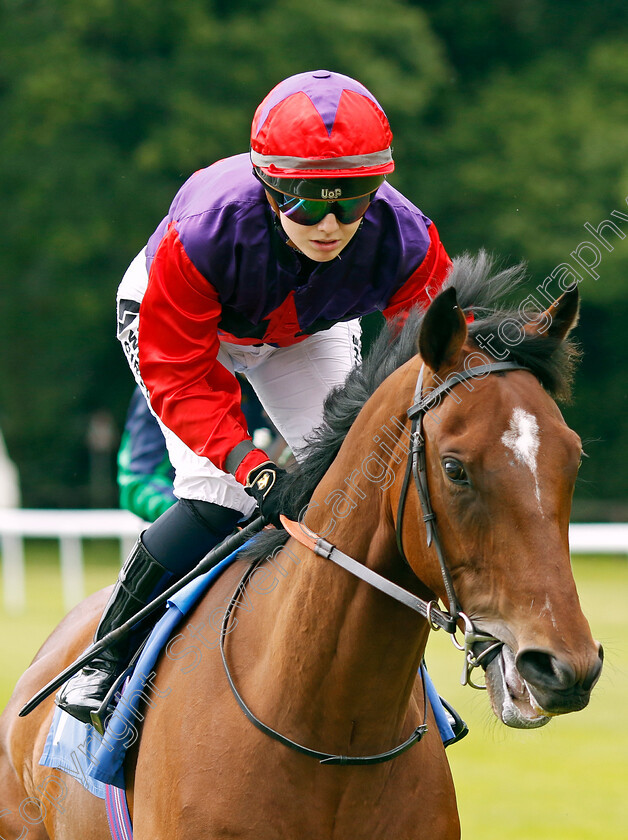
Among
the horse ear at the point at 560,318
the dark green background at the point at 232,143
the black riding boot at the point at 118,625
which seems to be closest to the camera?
the horse ear at the point at 560,318

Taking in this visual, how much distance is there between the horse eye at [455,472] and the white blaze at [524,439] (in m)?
0.10

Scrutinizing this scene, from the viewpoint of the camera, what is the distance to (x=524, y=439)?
92.9 inches

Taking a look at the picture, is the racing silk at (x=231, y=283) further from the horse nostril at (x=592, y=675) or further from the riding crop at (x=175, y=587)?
the horse nostril at (x=592, y=675)

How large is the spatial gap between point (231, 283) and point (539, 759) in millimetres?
4982

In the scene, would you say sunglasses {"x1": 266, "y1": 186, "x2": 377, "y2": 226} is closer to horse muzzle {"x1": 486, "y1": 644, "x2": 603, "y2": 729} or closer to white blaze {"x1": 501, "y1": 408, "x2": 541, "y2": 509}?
white blaze {"x1": 501, "y1": 408, "x2": 541, "y2": 509}

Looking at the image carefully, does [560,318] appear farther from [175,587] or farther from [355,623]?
[175,587]

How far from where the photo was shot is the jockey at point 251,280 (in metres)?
3.00

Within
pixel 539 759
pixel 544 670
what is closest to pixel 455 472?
pixel 544 670

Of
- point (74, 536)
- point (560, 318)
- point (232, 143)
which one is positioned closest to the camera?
point (560, 318)

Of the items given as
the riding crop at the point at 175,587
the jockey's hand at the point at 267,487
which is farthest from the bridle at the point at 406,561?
the riding crop at the point at 175,587

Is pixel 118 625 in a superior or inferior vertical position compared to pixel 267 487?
inferior

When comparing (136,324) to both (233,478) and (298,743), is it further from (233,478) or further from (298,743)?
(298,743)

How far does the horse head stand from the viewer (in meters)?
2.24

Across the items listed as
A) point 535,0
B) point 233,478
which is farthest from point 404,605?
point 535,0
